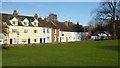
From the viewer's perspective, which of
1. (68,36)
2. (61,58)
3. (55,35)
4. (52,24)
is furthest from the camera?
(68,36)

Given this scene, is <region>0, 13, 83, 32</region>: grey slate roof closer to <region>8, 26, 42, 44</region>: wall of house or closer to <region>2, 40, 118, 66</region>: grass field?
<region>8, 26, 42, 44</region>: wall of house

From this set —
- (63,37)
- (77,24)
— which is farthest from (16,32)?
(77,24)

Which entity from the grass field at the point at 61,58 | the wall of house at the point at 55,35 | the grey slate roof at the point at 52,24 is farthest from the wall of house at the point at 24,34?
the grass field at the point at 61,58

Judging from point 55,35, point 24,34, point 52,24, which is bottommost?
point 55,35

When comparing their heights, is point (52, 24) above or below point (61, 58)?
above

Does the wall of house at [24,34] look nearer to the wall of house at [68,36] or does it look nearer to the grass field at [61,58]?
the wall of house at [68,36]

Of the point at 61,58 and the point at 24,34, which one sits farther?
the point at 24,34

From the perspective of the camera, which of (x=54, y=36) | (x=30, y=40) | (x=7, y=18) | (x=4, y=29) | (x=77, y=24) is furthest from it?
(x=77, y=24)

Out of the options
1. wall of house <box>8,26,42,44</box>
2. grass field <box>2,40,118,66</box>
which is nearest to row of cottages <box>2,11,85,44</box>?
wall of house <box>8,26,42,44</box>

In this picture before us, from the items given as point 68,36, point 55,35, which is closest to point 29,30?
point 55,35

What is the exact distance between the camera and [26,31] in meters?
83.8

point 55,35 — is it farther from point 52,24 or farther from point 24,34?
point 24,34

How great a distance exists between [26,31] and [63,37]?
979 inches

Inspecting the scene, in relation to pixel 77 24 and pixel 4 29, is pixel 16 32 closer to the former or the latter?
pixel 4 29
